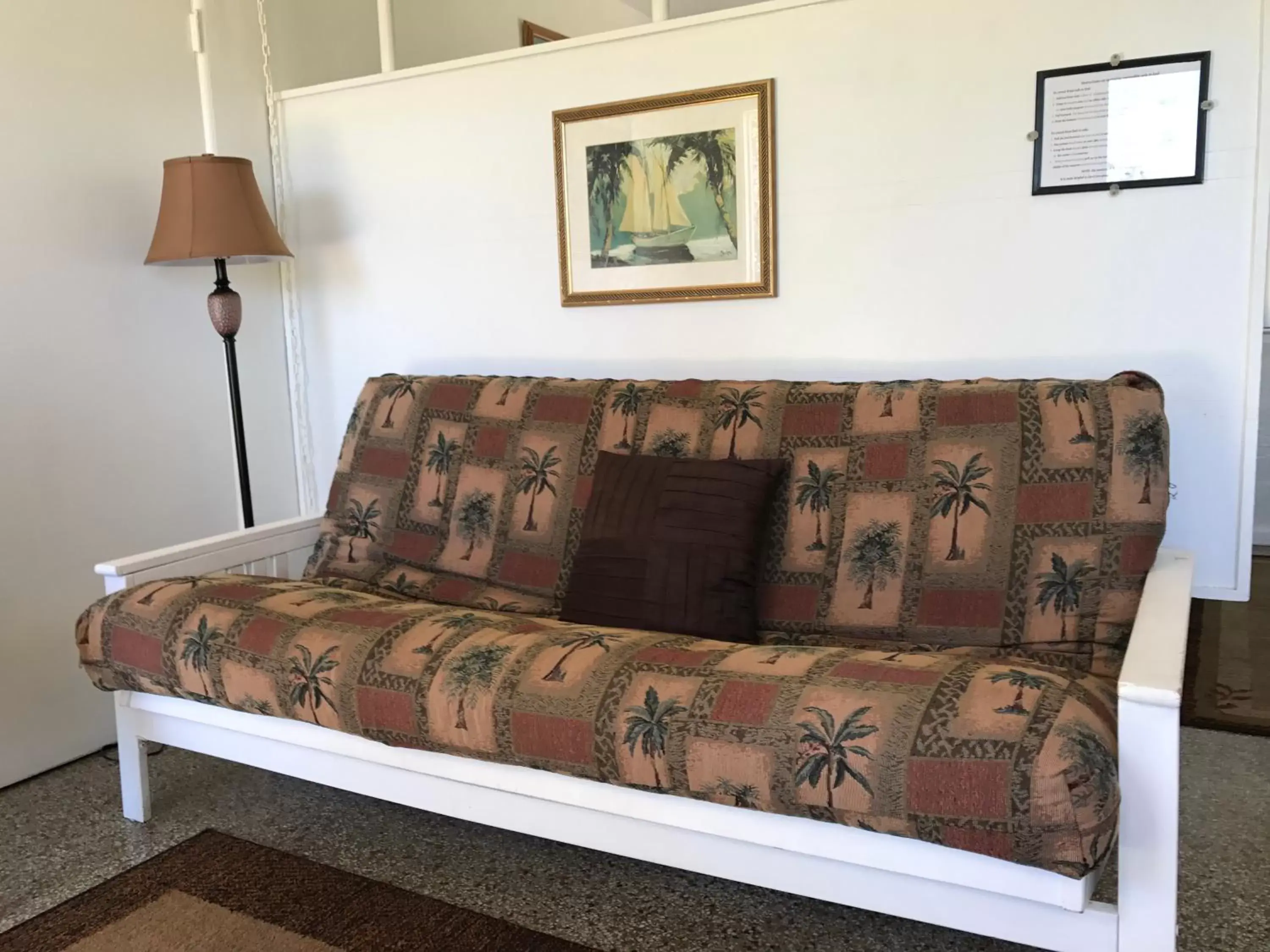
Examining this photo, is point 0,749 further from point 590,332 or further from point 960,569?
point 960,569

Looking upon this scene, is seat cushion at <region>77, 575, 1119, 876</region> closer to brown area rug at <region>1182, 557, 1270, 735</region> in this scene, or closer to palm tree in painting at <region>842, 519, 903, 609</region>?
palm tree in painting at <region>842, 519, 903, 609</region>

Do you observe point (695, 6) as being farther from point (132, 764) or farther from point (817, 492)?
point (132, 764)

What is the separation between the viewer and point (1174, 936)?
4.03ft

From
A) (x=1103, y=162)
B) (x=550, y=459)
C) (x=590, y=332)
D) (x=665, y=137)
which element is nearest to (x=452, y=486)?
(x=550, y=459)

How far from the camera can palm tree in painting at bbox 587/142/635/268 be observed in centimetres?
254

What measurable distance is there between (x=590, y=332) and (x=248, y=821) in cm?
142

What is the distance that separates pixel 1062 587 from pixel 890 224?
3.08 feet

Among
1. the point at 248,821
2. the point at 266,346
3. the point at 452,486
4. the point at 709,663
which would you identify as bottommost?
the point at 248,821

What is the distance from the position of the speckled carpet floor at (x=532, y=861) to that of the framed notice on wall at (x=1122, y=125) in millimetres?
1284

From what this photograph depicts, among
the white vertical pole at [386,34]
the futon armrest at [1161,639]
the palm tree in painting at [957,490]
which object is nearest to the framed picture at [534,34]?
the white vertical pole at [386,34]

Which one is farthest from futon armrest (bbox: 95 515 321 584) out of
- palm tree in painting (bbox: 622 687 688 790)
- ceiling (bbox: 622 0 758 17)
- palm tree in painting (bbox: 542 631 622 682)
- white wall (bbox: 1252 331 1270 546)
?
white wall (bbox: 1252 331 1270 546)

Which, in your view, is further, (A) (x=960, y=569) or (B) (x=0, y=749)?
(B) (x=0, y=749)

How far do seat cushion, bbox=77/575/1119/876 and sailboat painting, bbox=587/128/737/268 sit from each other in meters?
1.08

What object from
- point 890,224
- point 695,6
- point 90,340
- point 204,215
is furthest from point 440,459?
point 695,6
